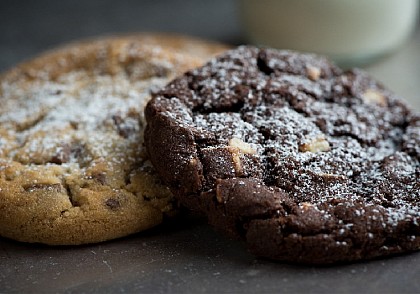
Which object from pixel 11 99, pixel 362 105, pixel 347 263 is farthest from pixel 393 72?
pixel 11 99

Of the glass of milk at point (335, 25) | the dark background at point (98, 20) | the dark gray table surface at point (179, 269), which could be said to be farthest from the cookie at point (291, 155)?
the dark background at point (98, 20)

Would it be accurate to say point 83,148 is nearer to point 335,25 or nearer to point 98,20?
point 335,25

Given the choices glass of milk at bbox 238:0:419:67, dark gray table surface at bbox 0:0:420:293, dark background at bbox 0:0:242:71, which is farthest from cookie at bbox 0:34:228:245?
dark background at bbox 0:0:242:71

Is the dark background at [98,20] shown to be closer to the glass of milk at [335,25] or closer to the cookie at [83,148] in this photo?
the glass of milk at [335,25]

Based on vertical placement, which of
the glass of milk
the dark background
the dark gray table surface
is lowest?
the dark gray table surface

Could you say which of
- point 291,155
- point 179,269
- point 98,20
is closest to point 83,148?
point 179,269

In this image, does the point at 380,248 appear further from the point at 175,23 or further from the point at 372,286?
the point at 175,23

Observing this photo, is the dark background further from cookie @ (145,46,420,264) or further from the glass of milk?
cookie @ (145,46,420,264)
